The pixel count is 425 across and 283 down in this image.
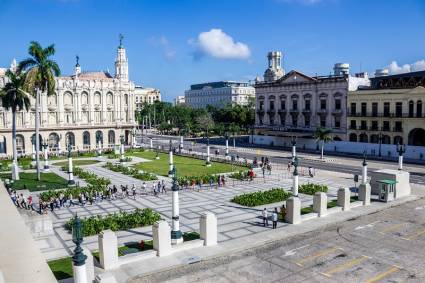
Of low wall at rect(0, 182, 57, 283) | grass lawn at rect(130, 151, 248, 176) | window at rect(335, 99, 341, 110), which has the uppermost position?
window at rect(335, 99, 341, 110)

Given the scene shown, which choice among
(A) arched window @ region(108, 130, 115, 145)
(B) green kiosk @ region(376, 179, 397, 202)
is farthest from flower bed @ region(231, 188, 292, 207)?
(A) arched window @ region(108, 130, 115, 145)

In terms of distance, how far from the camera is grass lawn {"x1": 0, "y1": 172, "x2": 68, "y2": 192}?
4208 centimetres

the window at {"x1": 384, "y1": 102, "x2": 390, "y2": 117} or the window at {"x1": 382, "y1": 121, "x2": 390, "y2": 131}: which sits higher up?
the window at {"x1": 384, "y1": 102, "x2": 390, "y2": 117}

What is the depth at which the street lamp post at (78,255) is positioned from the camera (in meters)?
15.1

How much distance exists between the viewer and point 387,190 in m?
34.6

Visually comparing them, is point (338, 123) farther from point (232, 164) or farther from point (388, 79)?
point (232, 164)

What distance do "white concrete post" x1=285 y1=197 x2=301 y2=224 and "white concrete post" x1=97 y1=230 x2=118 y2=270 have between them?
13.1 metres

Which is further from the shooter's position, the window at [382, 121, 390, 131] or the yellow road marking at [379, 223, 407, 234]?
the window at [382, 121, 390, 131]

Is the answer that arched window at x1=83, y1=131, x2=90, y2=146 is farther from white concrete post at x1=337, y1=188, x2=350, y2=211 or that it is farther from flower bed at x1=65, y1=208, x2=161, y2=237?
white concrete post at x1=337, y1=188, x2=350, y2=211

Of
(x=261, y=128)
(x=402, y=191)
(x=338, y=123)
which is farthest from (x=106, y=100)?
(x=402, y=191)

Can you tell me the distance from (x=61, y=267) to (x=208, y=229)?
8276 mm

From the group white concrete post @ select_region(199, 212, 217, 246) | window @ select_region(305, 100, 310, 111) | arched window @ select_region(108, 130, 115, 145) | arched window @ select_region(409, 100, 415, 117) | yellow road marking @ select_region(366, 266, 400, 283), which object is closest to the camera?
yellow road marking @ select_region(366, 266, 400, 283)

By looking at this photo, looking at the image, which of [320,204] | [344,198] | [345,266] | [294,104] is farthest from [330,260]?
[294,104]

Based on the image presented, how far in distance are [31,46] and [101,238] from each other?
3538 centimetres
